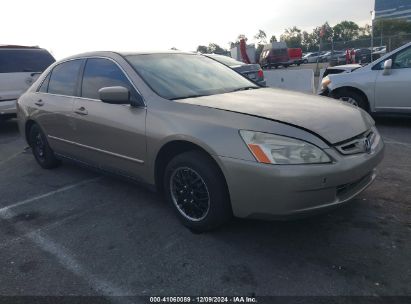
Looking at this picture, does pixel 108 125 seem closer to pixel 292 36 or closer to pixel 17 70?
pixel 17 70

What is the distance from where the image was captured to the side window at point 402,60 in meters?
6.82

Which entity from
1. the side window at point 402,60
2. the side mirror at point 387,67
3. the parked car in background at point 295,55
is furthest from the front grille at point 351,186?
the parked car in background at point 295,55

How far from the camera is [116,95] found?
12.2 feet

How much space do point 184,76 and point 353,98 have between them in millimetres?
4543

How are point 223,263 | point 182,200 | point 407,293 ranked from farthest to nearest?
point 182,200 → point 223,263 → point 407,293

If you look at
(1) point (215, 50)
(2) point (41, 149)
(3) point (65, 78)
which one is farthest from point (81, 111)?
(1) point (215, 50)

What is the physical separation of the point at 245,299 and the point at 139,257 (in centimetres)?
100

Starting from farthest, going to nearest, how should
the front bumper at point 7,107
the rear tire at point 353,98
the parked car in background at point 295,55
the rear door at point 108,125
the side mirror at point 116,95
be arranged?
1. the parked car in background at point 295,55
2. the front bumper at point 7,107
3. the rear tire at point 353,98
4. the rear door at point 108,125
5. the side mirror at point 116,95

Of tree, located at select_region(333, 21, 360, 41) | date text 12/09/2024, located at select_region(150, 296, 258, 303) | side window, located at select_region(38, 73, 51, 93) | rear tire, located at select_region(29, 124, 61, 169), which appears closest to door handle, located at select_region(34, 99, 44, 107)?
side window, located at select_region(38, 73, 51, 93)

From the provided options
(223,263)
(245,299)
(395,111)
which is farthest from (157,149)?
(395,111)

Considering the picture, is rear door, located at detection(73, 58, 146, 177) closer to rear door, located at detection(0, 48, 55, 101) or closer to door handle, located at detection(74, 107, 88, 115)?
Result: door handle, located at detection(74, 107, 88, 115)

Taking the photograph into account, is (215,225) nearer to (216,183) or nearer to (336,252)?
(216,183)

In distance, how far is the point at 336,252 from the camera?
3.08 meters

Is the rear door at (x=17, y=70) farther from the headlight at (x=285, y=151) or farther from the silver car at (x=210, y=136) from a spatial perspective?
the headlight at (x=285, y=151)
